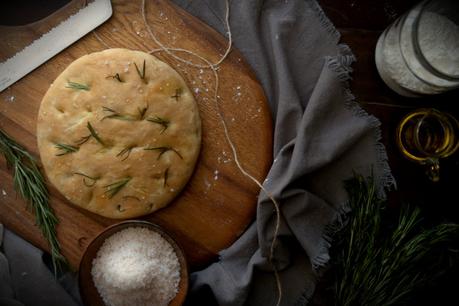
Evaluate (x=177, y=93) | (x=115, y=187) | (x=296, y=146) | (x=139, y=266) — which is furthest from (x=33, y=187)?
(x=296, y=146)

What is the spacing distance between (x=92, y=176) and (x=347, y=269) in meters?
0.97

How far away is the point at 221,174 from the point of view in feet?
5.43

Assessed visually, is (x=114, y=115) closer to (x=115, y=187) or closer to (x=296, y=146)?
(x=115, y=187)

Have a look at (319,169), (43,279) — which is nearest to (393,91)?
(319,169)

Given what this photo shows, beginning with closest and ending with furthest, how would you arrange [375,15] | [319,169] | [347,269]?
1. [347,269]
2. [319,169]
3. [375,15]

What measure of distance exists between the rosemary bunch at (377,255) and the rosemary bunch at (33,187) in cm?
107

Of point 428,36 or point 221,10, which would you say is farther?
point 221,10

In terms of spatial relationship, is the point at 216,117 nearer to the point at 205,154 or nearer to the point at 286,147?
the point at 205,154

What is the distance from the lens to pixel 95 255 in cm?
157

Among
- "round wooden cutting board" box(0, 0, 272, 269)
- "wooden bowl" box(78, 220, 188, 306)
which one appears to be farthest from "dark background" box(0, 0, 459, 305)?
"wooden bowl" box(78, 220, 188, 306)

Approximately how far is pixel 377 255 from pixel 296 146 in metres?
0.48

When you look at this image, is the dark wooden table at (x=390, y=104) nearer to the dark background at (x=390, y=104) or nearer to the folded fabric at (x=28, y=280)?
the dark background at (x=390, y=104)

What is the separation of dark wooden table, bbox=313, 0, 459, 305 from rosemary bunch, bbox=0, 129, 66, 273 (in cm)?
106

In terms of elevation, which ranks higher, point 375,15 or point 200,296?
point 375,15
